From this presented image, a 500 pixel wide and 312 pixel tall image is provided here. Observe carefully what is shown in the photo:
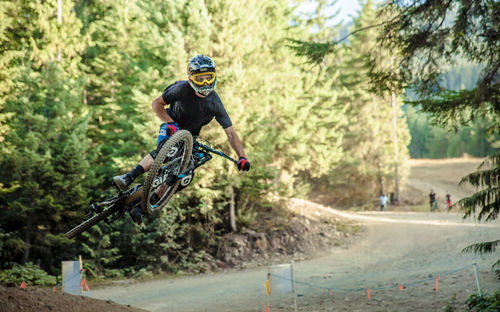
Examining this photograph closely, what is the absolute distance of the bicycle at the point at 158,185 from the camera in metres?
5.00

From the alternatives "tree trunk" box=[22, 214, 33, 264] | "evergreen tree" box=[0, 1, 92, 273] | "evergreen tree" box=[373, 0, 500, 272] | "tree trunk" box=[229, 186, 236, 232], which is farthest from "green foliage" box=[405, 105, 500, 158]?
"tree trunk" box=[22, 214, 33, 264]

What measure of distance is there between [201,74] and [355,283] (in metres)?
13.4

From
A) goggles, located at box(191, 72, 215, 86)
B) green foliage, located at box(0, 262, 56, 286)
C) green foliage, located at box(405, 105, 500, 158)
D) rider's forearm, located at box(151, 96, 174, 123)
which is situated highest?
green foliage, located at box(405, 105, 500, 158)

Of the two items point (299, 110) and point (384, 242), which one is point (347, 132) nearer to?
point (299, 110)

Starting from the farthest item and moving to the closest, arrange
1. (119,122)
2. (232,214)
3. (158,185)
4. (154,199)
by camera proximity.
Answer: (232,214)
(119,122)
(154,199)
(158,185)

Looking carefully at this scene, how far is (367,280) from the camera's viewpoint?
16062 millimetres

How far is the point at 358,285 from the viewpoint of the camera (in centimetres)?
1533

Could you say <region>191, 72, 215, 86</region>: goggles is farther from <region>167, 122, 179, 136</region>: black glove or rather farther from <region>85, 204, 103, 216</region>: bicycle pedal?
<region>85, 204, 103, 216</region>: bicycle pedal

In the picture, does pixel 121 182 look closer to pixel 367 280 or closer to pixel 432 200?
pixel 367 280

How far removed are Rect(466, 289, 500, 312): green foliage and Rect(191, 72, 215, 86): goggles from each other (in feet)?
30.6

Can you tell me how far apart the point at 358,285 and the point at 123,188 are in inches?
503

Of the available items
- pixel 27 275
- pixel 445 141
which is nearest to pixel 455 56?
pixel 27 275

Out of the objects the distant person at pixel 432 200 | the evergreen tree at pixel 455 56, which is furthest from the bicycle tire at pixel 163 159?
the distant person at pixel 432 200

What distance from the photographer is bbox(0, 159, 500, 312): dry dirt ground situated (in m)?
12.4
